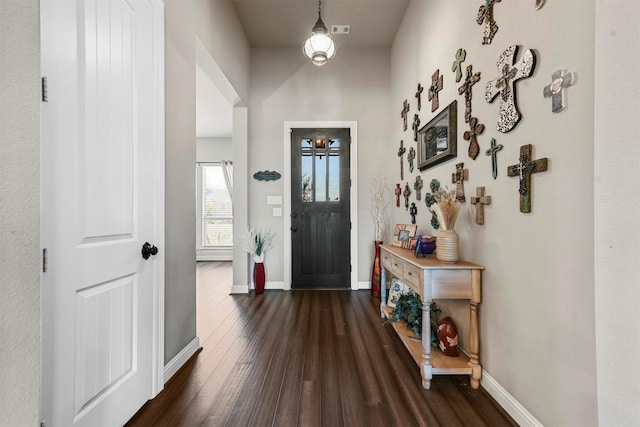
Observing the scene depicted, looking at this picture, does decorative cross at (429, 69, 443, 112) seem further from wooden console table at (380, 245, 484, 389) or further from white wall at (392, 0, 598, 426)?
wooden console table at (380, 245, 484, 389)

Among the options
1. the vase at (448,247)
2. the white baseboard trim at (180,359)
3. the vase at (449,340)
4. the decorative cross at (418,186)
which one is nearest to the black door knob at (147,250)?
the white baseboard trim at (180,359)

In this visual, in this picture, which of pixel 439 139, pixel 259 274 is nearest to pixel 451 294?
pixel 439 139

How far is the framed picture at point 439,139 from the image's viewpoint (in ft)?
6.72

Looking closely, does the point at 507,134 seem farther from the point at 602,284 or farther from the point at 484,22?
the point at 602,284

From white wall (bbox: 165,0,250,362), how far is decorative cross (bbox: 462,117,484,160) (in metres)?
1.98

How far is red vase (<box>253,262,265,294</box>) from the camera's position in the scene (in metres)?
3.70

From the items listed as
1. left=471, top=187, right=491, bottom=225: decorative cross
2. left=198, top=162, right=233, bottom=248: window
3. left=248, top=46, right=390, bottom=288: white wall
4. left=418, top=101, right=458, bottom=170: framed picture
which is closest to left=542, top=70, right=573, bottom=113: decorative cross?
left=471, top=187, right=491, bottom=225: decorative cross

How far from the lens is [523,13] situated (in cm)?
136

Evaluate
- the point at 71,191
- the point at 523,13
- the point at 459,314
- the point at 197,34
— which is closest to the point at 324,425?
the point at 459,314

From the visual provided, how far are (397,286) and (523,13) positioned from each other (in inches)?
86.2

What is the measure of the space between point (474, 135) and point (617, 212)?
114 cm

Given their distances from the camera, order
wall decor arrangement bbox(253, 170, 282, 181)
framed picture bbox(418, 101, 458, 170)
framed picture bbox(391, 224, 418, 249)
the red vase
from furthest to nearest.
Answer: wall decor arrangement bbox(253, 170, 282, 181) < the red vase < framed picture bbox(391, 224, 418, 249) < framed picture bbox(418, 101, 458, 170)

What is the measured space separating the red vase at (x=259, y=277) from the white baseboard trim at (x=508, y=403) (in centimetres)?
269

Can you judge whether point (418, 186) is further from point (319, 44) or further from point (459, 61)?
point (319, 44)
